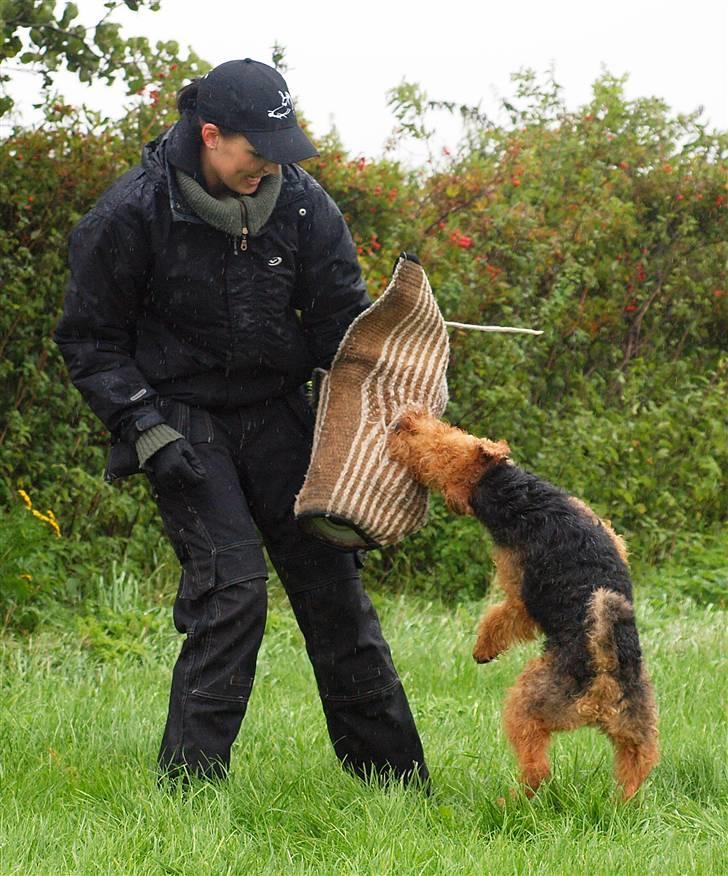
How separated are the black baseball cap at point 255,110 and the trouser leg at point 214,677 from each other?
4.42 ft

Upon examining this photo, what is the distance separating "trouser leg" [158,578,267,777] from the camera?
4113 millimetres

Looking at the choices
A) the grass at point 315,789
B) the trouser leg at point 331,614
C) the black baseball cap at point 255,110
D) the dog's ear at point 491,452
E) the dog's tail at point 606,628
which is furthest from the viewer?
the trouser leg at point 331,614

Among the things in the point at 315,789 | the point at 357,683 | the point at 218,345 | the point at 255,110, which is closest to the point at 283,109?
the point at 255,110

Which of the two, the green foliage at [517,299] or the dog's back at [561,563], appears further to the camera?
the green foliage at [517,299]

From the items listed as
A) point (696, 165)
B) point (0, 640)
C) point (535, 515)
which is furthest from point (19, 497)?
point (696, 165)

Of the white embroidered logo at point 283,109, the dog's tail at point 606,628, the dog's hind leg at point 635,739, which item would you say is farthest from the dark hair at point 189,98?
the dog's hind leg at point 635,739

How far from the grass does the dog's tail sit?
1.40 ft

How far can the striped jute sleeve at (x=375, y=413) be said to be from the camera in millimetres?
4051

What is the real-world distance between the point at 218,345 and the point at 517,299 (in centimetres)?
478

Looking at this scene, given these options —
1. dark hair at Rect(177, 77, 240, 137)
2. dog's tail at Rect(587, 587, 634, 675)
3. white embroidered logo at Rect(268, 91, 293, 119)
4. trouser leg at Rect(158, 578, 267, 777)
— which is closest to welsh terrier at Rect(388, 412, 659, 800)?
dog's tail at Rect(587, 587, 634, 675)

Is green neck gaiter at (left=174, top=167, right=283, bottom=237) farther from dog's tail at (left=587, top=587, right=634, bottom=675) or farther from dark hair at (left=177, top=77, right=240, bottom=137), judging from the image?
dog's tail at (left=587, top=587, right=634, bottom=675)

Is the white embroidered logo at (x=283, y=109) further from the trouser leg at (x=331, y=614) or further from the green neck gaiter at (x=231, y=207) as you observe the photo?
the trouser leg at (x=331, y=614)

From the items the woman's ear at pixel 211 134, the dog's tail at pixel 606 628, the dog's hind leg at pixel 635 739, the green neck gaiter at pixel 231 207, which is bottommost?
the dog's hind leg at pixel 635 739

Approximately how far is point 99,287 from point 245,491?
32.7 inches
